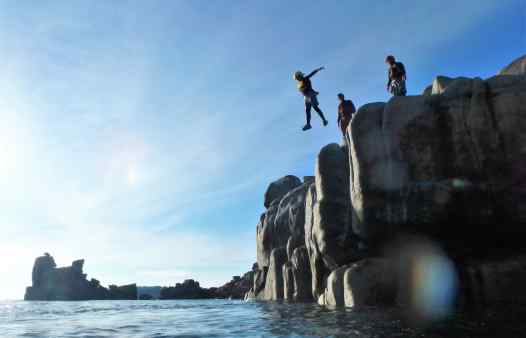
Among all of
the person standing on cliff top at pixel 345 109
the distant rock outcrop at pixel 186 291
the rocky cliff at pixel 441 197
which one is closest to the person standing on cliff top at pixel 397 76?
the rocky cliff at pixel 441 197

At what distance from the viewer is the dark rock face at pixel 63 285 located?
136750 mm

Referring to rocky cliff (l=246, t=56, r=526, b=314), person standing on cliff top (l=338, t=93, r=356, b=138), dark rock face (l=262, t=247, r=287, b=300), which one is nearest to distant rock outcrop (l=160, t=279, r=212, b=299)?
dark rock face (l=262, t=247, r=287, b=300)

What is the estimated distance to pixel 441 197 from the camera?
679 inches

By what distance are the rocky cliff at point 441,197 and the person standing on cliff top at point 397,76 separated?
2.01 meters

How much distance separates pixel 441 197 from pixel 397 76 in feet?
25.1

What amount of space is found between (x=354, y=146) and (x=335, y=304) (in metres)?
7.80

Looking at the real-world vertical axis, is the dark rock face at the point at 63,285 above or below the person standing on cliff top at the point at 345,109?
below

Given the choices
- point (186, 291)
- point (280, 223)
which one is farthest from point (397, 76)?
A: point (186, 291)

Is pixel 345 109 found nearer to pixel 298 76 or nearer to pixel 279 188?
pixel 298 76

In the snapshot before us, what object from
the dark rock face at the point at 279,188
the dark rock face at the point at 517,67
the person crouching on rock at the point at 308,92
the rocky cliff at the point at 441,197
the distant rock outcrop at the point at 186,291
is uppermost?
the dark rock face at the point at 279,188

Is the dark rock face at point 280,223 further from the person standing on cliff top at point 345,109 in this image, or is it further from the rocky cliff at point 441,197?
the rocky cliff at point 441,197

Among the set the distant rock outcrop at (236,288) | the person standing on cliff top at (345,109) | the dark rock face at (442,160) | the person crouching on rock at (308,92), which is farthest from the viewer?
the distant rock outcrop at (236,288)

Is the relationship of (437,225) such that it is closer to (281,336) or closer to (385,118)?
(385,118)

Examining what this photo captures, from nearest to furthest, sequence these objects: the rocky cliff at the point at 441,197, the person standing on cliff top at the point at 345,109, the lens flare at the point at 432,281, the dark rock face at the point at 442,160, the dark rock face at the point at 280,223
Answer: the rocky cliff at the point at 441,197
the dark rock face at the point at 442,160
the lens flare at the point at 432,281
the person standing on cliff top at the point at 345,109
the dark rock face at the point at 280,223
